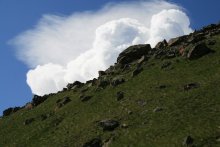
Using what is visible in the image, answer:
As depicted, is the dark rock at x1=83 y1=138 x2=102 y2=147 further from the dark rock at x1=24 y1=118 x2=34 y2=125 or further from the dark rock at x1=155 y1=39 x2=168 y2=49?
the dark rock at x1=155 y1=39 x2=168 y2=49

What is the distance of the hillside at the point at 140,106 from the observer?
5538cm

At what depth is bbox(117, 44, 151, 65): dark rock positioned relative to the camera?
307 ft

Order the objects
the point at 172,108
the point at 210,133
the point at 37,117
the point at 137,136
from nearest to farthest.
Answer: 1. the point at 210,133
2. the point at 137,136
3. the point at 172,108
4. the point at 37,117

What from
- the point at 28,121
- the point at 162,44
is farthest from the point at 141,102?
the point at 162,44

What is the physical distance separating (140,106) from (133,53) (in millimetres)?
30030

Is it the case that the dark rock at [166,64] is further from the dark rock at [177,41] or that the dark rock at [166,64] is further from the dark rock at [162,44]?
the dark rock at [162,44]

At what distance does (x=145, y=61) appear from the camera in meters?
85.4

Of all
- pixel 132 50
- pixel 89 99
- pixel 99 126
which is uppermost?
pixel 132 50

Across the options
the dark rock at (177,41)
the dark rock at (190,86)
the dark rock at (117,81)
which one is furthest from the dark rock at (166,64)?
the dark rock at (177,41)

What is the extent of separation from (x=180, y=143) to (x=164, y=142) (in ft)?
6.85

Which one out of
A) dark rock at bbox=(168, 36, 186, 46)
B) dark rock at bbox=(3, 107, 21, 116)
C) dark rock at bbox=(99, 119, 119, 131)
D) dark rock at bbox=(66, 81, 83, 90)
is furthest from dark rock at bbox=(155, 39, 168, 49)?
dark rock at bbox=(99, 119, 119, 131)

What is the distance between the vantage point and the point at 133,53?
309 feet

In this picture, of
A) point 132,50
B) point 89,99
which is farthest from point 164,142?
point 132,50

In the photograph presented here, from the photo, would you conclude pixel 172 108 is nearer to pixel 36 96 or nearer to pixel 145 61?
pixel 145 61
